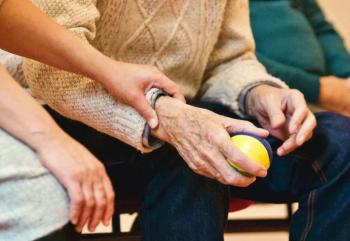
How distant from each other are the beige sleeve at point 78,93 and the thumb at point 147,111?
0.04 ft

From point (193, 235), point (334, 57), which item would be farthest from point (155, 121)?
point (334, 57)

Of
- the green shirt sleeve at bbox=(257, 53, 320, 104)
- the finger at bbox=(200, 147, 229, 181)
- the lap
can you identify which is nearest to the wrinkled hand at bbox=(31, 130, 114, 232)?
the finger at bbox=(200, 147, 229, 181)

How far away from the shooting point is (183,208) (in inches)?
34.1

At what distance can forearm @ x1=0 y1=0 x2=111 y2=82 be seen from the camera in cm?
77

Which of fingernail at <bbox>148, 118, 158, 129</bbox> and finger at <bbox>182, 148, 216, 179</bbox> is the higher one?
fingernail at <bbox>148, 118, 158, 129</bbox>

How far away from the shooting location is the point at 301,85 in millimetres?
1523

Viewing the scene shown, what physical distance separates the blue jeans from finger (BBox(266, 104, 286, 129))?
0.06 metres

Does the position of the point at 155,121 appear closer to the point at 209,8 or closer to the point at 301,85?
the point at 209,8

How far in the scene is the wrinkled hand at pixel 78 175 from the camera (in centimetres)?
62

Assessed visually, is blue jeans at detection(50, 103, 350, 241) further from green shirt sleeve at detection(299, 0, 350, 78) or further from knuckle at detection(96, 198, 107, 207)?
green shirt sleeve at detection(299, 0, 350, 78)

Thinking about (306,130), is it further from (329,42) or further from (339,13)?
(339,13)

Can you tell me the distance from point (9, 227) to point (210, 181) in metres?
0.38

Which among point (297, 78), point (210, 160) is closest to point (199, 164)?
point (210, 160)

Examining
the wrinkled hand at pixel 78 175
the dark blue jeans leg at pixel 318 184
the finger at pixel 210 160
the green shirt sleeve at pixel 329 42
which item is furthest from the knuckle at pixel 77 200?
the green shirt sleeve at pixel 329 42
